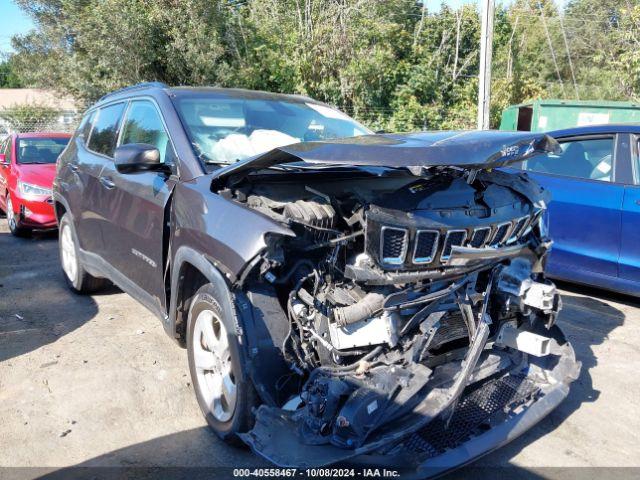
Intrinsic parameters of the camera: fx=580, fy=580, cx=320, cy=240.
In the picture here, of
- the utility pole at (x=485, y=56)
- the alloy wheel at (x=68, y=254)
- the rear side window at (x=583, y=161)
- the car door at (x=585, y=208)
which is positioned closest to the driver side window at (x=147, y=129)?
the alloy wheel at (x=68, y=254)

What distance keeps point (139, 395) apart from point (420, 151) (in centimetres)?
241

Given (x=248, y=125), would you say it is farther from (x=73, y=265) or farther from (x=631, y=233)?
(x=631, y=233)

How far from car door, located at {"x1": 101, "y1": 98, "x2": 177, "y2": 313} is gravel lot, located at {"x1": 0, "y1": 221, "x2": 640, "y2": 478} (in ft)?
1.95

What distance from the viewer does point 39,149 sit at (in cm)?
976

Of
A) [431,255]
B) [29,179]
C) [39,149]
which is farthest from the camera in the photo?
[39,149]

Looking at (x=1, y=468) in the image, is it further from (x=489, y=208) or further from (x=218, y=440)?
(x=489, y=208)

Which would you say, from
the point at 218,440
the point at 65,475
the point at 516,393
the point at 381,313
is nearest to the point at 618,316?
the point at 516,393

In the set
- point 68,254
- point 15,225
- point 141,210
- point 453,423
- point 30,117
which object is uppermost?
point 141,210

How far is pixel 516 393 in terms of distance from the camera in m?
3.02

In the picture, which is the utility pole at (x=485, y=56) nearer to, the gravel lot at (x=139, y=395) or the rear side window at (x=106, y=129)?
the gravel lot at (x=139, y=395)

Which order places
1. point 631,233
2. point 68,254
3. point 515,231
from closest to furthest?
point 515,231
point 631,233
point 68,254

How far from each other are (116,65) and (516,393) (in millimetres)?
15384

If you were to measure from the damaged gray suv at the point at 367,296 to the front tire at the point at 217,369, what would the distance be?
0.4 inches

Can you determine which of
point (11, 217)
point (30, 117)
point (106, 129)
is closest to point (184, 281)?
point (106, 129)
